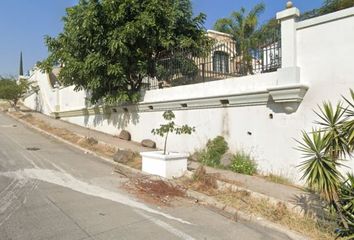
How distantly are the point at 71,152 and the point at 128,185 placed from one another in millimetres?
5645

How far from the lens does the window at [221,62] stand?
13.2 m

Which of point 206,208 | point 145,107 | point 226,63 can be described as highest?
point 226,63

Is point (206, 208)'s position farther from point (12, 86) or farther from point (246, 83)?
point (12, 86)

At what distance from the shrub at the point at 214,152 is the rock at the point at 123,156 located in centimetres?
223

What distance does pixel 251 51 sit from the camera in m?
11.4

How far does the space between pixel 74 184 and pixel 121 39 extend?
657 centimetres

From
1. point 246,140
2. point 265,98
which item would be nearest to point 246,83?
point 265,98

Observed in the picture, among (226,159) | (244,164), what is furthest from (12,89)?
(244,164)

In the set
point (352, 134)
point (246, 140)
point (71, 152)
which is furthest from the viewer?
point (71, 152)

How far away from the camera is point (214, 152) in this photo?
11.5 metres

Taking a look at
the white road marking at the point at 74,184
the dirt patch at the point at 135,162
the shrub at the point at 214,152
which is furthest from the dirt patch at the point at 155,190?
the shrub at the point at 214,152

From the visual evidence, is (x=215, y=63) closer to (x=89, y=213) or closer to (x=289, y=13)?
(x=289, y=13)

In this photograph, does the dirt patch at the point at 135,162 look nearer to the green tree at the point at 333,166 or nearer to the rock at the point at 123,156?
the rock at the point at 123,156

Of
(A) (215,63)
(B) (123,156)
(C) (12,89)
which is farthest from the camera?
(C) (12,89)
